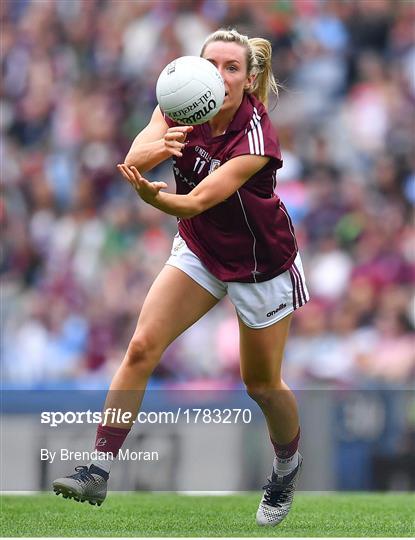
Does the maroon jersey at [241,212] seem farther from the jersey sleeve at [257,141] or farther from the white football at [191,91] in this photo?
the white football at [191,91]

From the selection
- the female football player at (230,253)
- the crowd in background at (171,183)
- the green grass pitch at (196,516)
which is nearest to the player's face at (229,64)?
the female football player at (230,253)

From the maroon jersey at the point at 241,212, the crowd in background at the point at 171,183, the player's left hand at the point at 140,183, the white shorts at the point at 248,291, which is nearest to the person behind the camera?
the player's left hand at the point at 140,183

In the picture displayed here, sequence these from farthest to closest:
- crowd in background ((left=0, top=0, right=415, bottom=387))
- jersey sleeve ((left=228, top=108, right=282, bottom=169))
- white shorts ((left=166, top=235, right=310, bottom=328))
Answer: crowd in background ((left=0, top=0, right=415, bottom=387))
white shorts ((left=166, top=235, right=310, bottom=328))
jersey sleeve ((left=228, top=108, right=282, bottom=169))

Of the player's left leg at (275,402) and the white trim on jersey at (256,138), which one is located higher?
the white trim on jersey at (256,138)

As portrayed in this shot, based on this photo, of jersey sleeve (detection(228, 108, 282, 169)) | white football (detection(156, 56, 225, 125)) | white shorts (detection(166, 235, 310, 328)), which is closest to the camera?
white football (detection(156, 56, 225, 125))

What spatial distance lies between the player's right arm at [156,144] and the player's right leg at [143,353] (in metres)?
0.58

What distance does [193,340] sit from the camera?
10.5 m

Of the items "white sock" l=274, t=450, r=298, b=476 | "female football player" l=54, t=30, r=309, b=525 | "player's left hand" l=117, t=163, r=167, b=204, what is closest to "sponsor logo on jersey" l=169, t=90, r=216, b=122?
"female football player" l=54, t=30, r=309, b=525

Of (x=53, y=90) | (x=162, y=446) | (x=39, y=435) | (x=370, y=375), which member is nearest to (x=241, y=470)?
(x=162, y=446)

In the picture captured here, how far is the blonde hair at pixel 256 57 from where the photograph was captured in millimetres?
5398

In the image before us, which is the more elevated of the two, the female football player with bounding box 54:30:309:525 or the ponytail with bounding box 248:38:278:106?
the ponytail with bounding box 248:38:278:106

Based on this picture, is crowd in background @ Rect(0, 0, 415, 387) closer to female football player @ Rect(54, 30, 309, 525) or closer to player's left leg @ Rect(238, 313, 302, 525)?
player's left leg @ Rect(238, 313, 302, 525)

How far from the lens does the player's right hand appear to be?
5.10m

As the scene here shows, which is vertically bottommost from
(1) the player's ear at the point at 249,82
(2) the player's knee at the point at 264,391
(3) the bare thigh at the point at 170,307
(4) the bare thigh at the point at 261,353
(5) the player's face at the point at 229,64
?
(2) the player's knee at the point at 264,391
